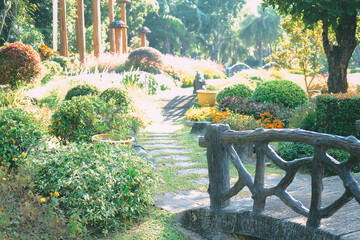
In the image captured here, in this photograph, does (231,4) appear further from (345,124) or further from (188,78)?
(345,124)

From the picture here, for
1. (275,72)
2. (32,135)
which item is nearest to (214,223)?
(32,135)

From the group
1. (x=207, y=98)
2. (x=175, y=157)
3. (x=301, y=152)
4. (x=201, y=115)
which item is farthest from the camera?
(x=207, y=98)

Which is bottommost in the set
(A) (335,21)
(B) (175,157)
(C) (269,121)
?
(B) (175,157)

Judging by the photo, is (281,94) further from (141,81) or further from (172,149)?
(141,81)

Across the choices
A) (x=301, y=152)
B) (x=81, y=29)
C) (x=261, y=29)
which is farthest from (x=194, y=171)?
(x=261, y=29)

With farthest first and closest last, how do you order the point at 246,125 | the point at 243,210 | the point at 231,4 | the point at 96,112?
the point at 231,4 < the point at 246,125 < the point at 96,112 < the point at 243,210

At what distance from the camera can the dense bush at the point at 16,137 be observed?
516 cm

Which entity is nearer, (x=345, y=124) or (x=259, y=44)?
(x=345, y=124)

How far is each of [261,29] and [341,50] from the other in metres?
40.5

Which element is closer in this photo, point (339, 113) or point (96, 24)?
point (339, 113)

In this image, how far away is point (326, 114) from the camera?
783 centimetres

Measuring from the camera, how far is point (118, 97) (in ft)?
28.6

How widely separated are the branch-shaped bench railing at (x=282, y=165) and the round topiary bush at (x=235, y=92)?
25.1ft

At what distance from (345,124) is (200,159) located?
9.80 feet
